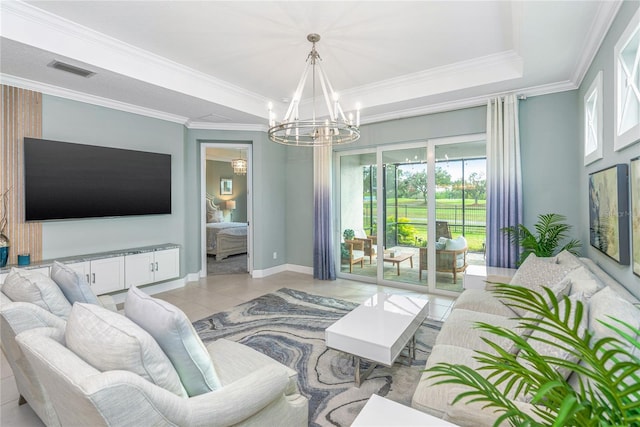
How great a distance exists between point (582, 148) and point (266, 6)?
11.5 ft

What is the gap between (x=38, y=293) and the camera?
1.80m

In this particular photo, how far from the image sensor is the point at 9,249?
3492mm

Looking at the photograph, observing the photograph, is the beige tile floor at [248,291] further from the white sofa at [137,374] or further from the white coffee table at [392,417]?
the white coffee table at [392,417]

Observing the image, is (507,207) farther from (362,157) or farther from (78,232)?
(78,232)

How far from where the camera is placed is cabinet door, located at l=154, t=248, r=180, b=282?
450 centimetres

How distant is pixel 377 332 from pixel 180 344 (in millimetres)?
1485

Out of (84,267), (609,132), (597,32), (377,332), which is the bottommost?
(377,332)

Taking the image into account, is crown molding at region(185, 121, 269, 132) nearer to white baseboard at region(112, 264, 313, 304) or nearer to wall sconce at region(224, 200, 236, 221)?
white baseboard at region(112, 264, 313, 304)

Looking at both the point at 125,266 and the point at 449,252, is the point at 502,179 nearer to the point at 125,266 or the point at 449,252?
the point at 449,252

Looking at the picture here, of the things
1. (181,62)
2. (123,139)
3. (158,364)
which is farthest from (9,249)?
(158,364)

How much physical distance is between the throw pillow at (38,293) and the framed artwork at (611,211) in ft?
11.3

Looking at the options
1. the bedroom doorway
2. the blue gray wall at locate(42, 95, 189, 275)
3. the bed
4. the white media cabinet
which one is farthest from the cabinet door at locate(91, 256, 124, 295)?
the bed

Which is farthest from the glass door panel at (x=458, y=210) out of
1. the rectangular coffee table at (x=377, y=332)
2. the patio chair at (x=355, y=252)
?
the rectangular coffee table at (x=377, y=332)

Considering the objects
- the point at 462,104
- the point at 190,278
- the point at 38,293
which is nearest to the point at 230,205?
the point at 190,278
